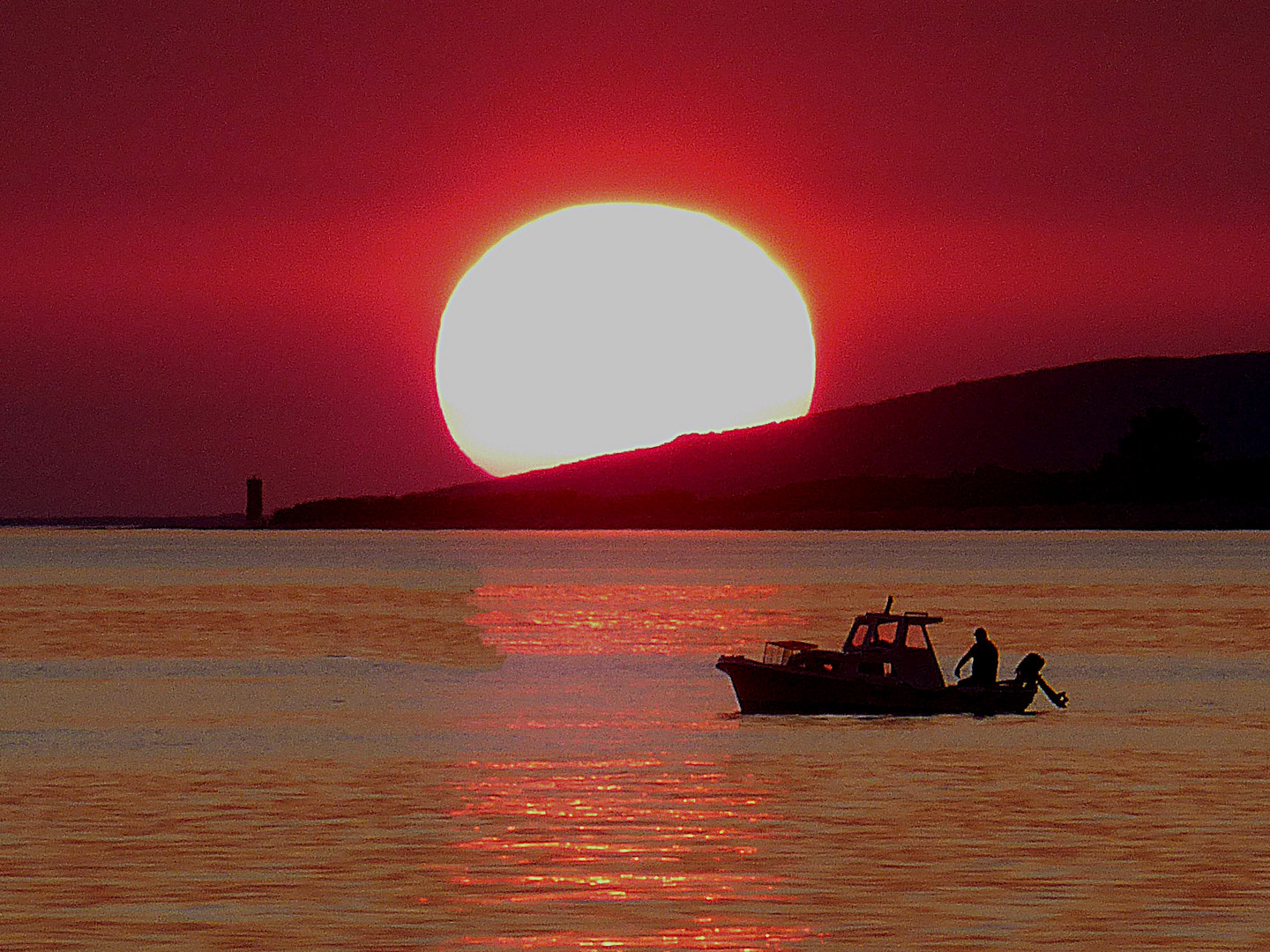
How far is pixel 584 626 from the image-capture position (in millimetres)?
103250

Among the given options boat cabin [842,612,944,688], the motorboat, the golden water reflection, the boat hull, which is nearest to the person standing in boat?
the motorboat

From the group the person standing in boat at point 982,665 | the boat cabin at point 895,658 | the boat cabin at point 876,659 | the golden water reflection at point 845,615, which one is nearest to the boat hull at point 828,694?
the boat cabin at point 876,659

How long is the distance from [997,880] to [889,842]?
339 cm

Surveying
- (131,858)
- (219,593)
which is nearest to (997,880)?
(131,858)

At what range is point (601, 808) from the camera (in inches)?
1478

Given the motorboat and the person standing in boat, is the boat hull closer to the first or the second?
the motorboat

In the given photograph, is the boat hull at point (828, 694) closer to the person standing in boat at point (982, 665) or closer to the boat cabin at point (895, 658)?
the boat cabin at point (895, 658)

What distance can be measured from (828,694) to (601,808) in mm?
18091

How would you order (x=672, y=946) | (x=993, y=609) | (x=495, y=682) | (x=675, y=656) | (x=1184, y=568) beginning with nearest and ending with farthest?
(x=672, y=946) → (x=495, y=682) → (x=675, y=656) → (x=993, y=609) → (x=1184, y=568)

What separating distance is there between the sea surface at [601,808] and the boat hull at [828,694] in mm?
687

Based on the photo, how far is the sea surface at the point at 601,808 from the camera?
90.4 feet

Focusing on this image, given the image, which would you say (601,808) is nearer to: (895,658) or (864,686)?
(864,686)

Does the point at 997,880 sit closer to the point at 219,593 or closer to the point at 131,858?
the point at 131,858

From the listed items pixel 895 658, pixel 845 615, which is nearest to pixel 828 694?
pixel 895 658
